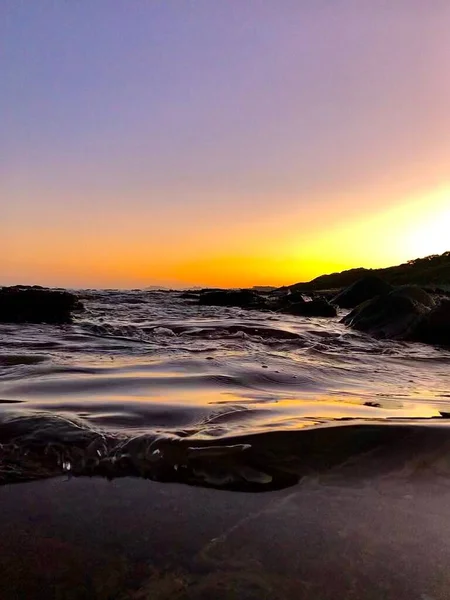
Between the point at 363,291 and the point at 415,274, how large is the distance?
18.6 metres

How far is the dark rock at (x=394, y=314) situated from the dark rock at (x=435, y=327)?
12cm

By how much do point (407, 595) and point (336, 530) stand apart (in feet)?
1.02

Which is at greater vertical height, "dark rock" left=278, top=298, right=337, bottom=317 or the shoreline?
"dark rock" left=278, top=298, right=337, bottom=317

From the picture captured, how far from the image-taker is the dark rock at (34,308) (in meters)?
10.1

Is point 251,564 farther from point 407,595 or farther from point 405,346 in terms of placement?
point 405,346

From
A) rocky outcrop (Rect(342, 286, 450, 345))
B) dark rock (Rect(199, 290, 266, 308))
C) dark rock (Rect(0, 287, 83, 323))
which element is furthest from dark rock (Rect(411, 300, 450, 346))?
dark rock (Rect(199, 290, 266, 308))

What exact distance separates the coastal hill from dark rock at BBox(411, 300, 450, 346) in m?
20.3

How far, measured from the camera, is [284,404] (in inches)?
120

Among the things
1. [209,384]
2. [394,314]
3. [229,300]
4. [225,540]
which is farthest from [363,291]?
[225,540]

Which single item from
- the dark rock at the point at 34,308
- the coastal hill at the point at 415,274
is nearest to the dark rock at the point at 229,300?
the dark rock at the point at 34,308

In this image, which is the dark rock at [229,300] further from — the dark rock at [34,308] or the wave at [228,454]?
the wave at [228,454]

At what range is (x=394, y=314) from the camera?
932cm

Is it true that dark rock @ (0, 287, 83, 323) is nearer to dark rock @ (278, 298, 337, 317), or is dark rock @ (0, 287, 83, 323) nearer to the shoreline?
dark rock @ (278, 298, 337, 317)

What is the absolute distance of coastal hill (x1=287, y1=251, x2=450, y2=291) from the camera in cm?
3111
